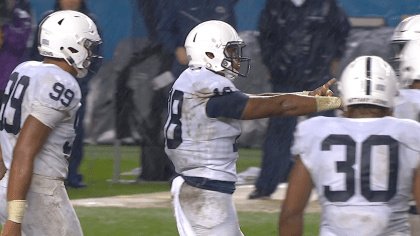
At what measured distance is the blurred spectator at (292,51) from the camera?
7715 mm

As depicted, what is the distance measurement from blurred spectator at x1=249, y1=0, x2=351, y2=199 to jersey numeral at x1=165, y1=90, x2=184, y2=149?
3367 millimetres

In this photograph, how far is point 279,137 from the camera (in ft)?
25.7

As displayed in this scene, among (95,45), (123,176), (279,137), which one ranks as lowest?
(123,176)

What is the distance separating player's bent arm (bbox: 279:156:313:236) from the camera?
3.44 meters

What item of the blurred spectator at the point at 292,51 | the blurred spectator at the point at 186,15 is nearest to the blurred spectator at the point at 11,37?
the blurred spectator at the point at 186,15

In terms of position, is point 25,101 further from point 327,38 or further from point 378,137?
point 327,38

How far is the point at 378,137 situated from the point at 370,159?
9 centimetres

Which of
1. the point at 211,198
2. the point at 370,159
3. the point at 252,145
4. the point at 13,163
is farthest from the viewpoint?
the point at 252,145

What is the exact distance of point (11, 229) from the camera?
3.86 m

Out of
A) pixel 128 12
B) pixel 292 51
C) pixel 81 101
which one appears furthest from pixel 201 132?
pixel 128 12

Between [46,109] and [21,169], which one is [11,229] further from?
[46,109]

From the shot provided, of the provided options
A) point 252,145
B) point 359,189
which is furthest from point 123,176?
point 359,189

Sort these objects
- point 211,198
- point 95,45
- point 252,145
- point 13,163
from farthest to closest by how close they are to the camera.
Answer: point 252,145, point 95,45, point 211,198, point 13,163

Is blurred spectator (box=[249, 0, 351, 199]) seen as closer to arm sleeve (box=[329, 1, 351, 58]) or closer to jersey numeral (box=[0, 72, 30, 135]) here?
arm sleeve (box=[329, 1, 351, 58])
